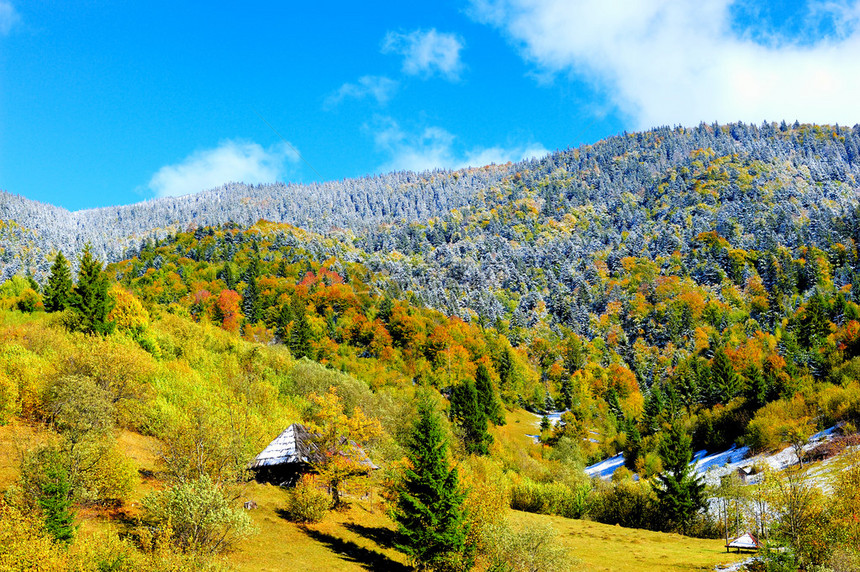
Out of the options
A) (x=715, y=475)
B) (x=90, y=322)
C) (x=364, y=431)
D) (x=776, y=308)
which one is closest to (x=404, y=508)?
(x=364, y=431)

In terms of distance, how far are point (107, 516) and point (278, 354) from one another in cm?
5402

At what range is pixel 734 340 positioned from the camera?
16912 centimetres

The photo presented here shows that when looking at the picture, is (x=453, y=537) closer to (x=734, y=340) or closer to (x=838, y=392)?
(x=838, y=392)

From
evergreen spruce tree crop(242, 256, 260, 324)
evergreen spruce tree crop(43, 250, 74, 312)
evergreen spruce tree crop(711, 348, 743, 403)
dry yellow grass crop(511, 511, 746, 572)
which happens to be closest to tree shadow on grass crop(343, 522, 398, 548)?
dry yellow grass crop(511, 511, 746, 572)

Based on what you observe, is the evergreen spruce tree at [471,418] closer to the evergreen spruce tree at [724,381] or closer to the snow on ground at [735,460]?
the snow on ground at [735,460]

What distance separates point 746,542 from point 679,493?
538 inches

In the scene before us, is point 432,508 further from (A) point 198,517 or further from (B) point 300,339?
(B) point 300,339

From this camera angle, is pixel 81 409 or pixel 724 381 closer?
pixel 81 409

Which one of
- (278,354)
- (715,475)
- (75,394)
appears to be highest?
(278,354)

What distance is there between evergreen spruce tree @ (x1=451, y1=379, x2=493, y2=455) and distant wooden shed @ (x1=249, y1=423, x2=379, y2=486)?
37.4m

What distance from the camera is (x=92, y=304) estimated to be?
63.7 meters

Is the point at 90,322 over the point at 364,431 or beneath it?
over

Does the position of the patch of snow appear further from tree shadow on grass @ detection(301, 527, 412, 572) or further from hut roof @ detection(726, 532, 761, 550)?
tree shadow on grass @ detection(301, 527, 412, 572)

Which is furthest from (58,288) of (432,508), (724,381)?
(724,381)
